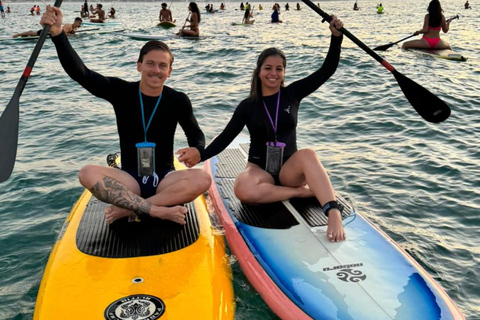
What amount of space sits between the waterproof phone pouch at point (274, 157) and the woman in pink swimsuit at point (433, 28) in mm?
10525

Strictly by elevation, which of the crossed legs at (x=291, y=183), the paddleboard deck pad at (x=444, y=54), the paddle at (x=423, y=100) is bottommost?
the crossed legs at (x=291, y=183)

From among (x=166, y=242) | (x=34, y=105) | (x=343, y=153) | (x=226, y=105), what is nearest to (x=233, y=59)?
(x=226, y=105)

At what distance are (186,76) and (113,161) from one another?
23.7 feet

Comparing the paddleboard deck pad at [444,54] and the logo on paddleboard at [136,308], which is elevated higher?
the paddleboard deck pad at [444,54]

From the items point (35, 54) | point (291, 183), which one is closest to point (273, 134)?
point (291, 183)

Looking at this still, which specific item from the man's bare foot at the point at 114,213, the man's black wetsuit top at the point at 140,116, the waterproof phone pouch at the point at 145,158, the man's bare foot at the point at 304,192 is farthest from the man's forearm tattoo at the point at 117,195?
the man's bare foot at the point at 304,192

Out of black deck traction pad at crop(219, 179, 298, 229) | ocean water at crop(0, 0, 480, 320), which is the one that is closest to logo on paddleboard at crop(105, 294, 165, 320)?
ocean water at crop(0, 0, 480, 320)

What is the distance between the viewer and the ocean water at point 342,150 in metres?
4.20

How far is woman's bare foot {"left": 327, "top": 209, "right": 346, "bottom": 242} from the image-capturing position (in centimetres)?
374

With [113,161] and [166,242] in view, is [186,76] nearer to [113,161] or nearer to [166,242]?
[113,161]

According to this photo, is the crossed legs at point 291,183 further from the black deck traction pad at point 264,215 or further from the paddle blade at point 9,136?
the paddle blade at point 9,136

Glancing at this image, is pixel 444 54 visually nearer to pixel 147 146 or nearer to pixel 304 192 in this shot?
pixel 304 192

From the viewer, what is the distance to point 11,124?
3645 millimetres

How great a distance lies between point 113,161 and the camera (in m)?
5.50
